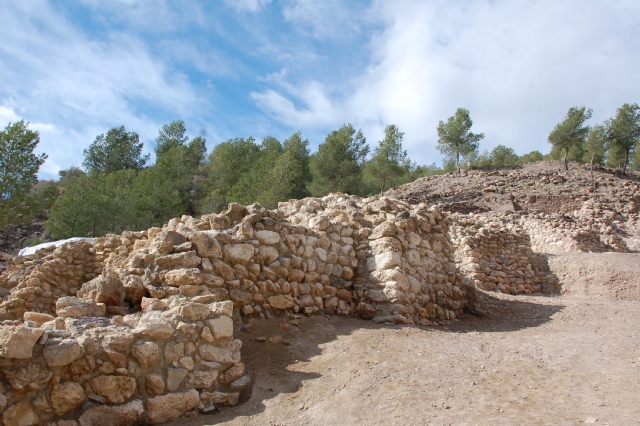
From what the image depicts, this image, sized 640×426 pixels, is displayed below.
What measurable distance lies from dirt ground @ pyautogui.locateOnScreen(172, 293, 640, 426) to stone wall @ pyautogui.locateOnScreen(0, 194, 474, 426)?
35 cm

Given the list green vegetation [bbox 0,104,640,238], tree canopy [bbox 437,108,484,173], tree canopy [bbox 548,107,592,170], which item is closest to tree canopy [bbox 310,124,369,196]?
green vegetation [bbox 0,104,640,238]

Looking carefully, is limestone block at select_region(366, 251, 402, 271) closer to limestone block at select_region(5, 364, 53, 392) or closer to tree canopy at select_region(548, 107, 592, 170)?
limestone block at select_region(5, 364, 53, 392)

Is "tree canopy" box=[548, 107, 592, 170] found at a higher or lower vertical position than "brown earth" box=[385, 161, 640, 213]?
higher

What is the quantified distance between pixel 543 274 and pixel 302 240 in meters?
11.0

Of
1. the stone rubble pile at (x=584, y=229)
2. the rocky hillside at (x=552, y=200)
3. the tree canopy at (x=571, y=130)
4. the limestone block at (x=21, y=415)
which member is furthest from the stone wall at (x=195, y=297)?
the tree canopy at (x=571, y=130)

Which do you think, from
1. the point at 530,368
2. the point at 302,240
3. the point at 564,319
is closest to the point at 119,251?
the point at 302,240

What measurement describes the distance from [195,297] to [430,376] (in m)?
2.43

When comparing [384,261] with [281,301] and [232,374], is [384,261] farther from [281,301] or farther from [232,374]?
[232,374]

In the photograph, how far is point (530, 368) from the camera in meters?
4.52

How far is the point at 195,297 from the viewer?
444 centimetres

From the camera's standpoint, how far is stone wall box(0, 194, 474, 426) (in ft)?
10.5

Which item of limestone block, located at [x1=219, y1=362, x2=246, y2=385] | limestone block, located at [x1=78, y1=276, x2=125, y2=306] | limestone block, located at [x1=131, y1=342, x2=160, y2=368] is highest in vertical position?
limestone block, located at [x1=78, y1=276, x2=125, y2=306]

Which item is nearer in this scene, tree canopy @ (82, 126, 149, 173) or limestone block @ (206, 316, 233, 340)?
limestone block @ (206, 316, 233, 340)

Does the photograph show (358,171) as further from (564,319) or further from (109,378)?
(109,378)
